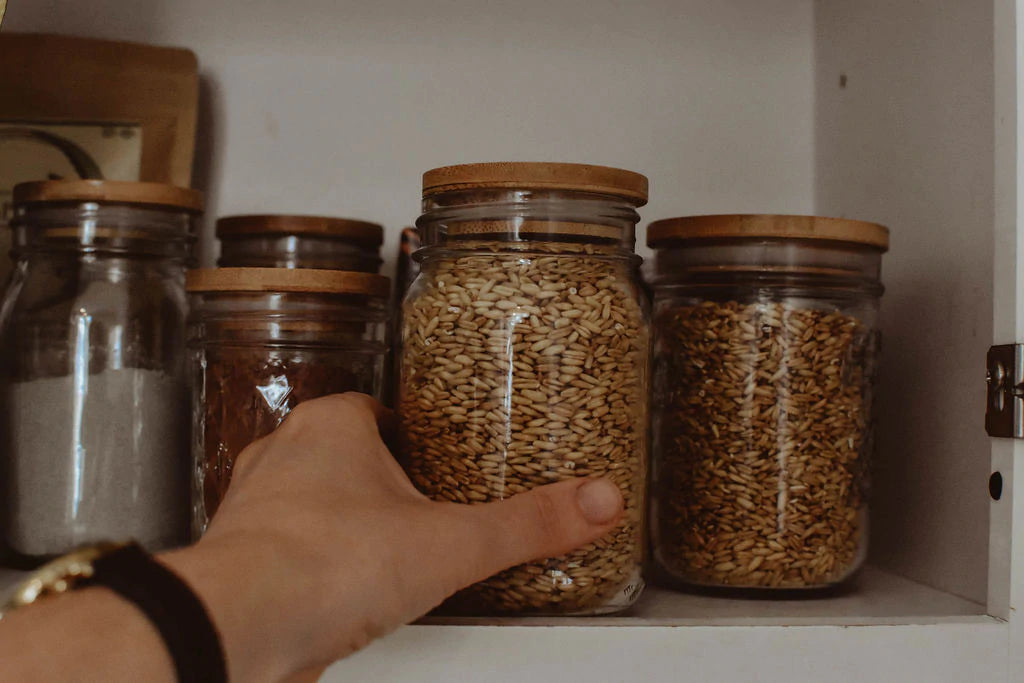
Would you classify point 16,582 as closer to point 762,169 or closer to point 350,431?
point 350,431

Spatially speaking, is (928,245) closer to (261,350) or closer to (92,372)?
(261,350)

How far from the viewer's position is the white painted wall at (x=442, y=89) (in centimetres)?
86

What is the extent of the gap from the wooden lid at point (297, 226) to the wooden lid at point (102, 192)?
83mm

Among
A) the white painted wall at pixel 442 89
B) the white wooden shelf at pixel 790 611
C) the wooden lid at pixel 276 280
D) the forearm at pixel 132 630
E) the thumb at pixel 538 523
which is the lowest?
the white wooden shelf at pixel 790 611

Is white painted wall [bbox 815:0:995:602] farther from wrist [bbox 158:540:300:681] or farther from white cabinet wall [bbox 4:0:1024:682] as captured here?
wrist [bbox 158:540:300:681]

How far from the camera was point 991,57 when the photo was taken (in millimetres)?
612

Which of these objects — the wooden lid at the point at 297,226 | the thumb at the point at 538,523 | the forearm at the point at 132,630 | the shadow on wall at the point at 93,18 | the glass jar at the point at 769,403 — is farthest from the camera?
the shadow on wall at the point at 93,18

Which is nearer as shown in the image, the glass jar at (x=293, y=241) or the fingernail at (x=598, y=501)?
the fingernail at (x=598, y=501)

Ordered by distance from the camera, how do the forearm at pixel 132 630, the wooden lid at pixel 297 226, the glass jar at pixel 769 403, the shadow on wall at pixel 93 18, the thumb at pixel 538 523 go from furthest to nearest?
the shadow on wall at pixel 93 18 → the wooden lid at pixel 297 226 → the glass jar at pixel 769 403 → the thumb at pixel 538 523 → the forearm at pixel 132 630

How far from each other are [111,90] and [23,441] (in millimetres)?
359

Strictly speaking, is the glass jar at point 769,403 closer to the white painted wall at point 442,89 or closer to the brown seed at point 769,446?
the brown seed at point 769,446

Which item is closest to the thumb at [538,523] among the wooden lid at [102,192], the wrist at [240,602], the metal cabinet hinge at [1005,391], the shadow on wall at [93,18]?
the wrist at [240,602]

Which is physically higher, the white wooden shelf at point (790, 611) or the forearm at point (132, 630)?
the forearm at point (132, 630)

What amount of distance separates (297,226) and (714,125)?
1.39 ft
